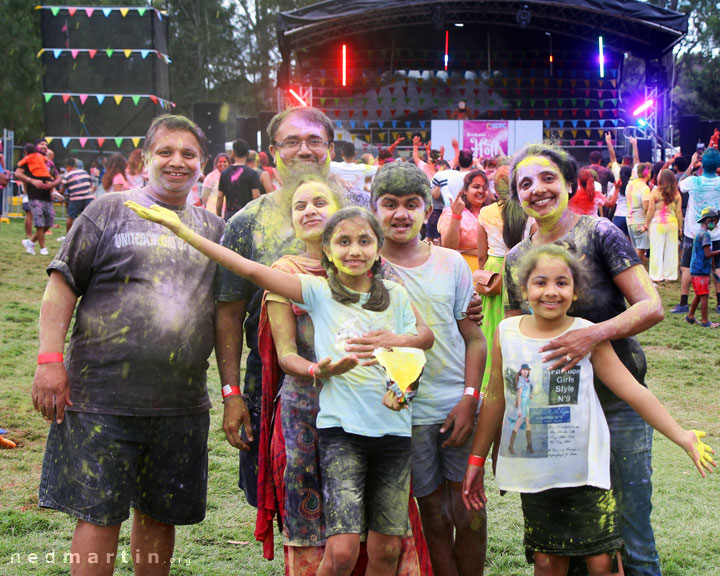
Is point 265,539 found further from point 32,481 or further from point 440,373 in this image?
point 32,481

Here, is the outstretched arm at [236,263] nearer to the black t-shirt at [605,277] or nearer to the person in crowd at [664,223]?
the black t-shirt at [605,277]

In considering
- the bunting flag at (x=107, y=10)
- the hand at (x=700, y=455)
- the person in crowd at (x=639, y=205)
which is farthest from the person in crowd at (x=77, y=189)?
the hand at (x=700, y=455)

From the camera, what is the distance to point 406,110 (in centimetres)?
2602

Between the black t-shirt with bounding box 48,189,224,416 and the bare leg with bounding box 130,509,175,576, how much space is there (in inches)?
19.2

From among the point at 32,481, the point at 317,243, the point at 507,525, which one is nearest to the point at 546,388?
the point at 317,243

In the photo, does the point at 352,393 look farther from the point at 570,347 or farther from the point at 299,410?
the point at 570,347

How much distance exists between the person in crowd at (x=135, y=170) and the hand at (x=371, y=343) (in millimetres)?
8072

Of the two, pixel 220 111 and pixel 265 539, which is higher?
pixel 220 111

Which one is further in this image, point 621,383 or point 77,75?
point 77,75

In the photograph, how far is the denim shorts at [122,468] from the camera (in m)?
3.12

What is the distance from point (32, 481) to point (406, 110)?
22306mm

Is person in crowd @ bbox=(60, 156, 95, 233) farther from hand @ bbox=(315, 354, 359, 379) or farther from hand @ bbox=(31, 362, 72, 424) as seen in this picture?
hand @ bbox=(315, 354, 359, 379)

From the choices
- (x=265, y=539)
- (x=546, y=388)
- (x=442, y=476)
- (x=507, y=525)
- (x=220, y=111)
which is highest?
(x=220, y=111)

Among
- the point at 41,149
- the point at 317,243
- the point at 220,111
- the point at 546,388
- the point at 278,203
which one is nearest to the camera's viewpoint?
the point at 546,388
